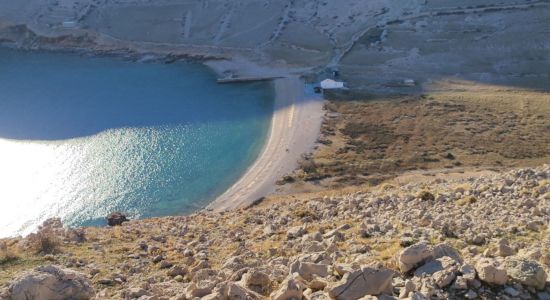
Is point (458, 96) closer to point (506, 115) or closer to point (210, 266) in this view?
point (506, 115)

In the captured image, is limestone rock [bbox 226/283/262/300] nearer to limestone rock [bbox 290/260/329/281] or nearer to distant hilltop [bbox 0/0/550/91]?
limestone rock [bbox 290/260/329/281]

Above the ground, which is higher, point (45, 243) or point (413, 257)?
point (413, 257)

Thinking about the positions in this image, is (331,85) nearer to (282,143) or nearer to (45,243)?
(282,143)

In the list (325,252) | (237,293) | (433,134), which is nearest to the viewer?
(237,293)

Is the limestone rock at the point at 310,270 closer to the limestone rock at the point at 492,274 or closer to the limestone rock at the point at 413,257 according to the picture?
the limestone rock at the point at 413,257

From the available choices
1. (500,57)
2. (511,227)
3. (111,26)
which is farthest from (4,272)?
(111,26)

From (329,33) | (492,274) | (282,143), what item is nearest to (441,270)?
(492,274)

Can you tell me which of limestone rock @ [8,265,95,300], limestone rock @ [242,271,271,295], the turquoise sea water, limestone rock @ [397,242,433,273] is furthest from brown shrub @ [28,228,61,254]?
the turquoise sea water
